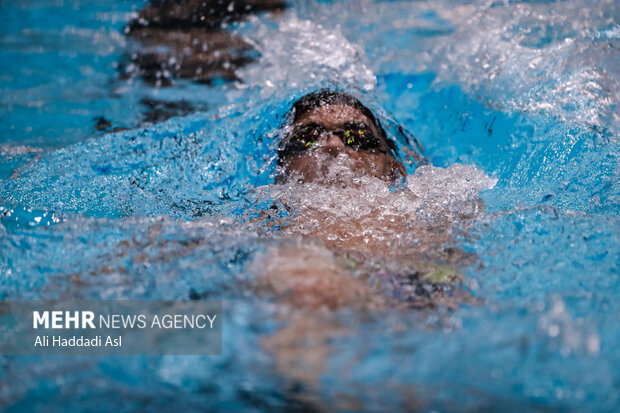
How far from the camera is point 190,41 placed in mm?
4898

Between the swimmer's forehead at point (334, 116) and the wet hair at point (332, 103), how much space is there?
0.04 m

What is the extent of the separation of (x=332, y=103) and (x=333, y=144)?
333 millimetres

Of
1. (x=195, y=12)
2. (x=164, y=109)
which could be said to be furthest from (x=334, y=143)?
(x=195, y=12)

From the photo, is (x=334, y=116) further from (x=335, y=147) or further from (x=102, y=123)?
(x=102, y=123)

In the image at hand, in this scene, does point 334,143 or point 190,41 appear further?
point 190,41

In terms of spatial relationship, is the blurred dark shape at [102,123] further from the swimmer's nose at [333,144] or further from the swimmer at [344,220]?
the swimmer's nose at [333,144]

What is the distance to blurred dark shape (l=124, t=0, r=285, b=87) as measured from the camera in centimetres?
469

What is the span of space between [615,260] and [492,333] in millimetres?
906

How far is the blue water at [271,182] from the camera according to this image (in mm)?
1389

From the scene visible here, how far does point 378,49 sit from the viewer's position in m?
4.75

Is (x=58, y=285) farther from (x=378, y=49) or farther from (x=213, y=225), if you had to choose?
(x=378, y=49)

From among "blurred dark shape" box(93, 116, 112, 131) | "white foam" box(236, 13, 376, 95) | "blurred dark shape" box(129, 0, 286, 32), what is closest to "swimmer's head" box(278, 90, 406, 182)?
"white foam" box(236, 13, 376, 95)

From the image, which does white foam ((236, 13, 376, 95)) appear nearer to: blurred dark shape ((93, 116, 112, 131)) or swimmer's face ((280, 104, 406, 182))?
swimmer's face ((280, 104, 406, 182))

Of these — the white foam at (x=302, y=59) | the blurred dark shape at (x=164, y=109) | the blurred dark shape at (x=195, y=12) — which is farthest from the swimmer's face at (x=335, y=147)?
the blurred dark shape at (x=195, y=12)
